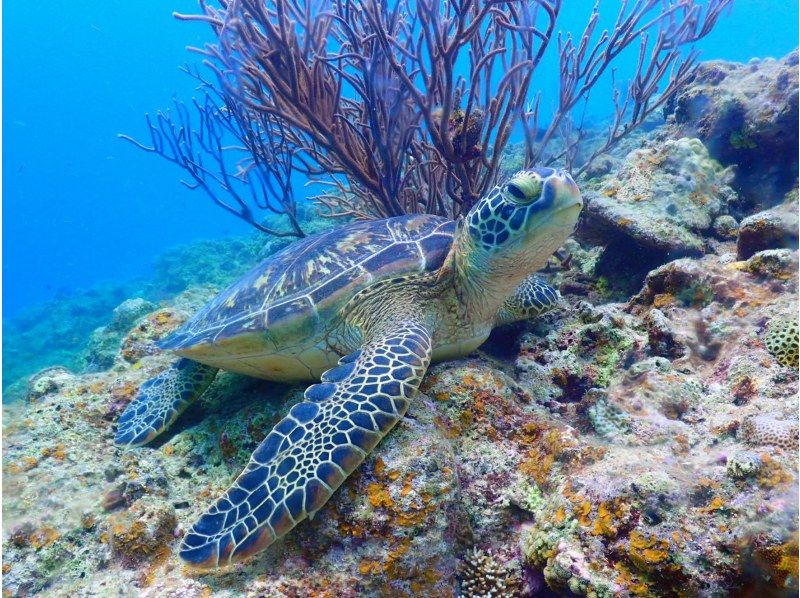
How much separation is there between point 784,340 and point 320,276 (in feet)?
8.02

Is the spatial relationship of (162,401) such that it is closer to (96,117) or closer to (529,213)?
(529,213)

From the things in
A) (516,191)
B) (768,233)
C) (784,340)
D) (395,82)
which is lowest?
(784,340)

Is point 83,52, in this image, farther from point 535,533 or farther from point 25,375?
point 535,533

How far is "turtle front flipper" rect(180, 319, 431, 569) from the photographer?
65.6 inches

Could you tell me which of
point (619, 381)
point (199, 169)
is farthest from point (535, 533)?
point (199, 169)

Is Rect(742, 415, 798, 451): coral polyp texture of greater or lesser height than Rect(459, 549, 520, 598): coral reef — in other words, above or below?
above

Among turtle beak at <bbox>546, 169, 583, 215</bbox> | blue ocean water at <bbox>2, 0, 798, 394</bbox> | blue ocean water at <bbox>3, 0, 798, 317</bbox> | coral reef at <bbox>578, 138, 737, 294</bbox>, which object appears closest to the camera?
turtle beak at <bbox>546, 169, 583, 215</bbox>

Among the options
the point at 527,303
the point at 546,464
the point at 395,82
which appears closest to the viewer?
the point at 546,464

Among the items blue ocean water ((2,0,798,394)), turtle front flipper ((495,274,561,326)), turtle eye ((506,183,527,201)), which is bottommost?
turtle front flipper ((495,274,561,326))

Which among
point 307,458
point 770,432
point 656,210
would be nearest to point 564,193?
point 770,432

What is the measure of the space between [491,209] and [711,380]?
1.38 metres

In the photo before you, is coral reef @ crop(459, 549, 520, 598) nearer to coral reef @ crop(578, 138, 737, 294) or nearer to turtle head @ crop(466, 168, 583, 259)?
turtle head @ crop(466, 168, 583, 259)

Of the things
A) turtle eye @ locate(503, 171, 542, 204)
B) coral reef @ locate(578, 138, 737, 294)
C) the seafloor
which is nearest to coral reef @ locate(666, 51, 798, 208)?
coral reef @ locate(578, 138, 737, 294)

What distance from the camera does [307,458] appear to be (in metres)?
1.79
